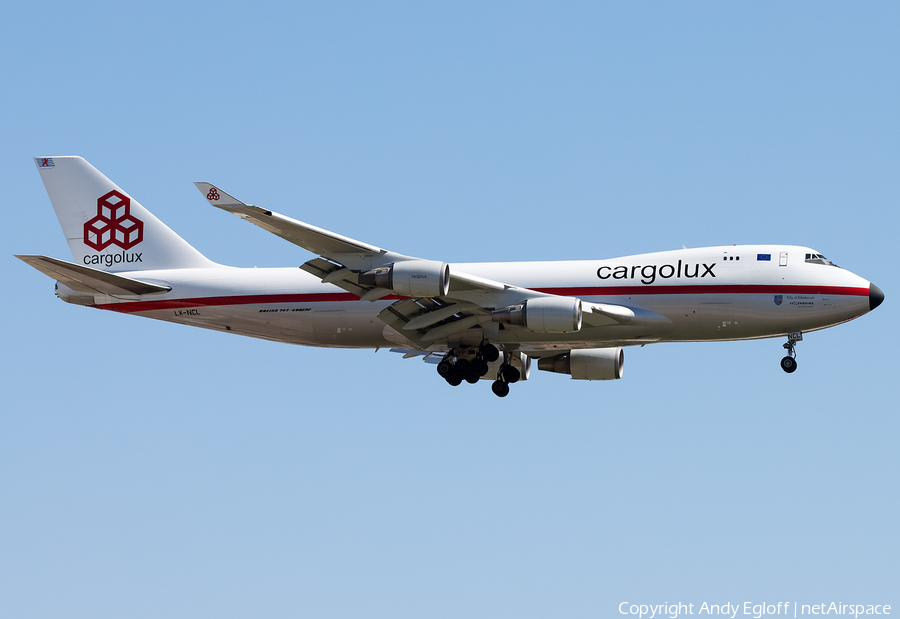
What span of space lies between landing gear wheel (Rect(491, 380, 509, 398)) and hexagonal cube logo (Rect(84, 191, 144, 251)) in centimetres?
1608

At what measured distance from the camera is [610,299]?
3988 centimetres

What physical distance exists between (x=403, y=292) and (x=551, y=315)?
5168mm

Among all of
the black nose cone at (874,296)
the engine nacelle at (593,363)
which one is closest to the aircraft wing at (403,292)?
the engine nacelle at (593,363)

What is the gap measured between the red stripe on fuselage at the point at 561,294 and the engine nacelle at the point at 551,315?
255 cm

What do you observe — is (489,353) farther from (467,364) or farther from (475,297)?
(475,297)

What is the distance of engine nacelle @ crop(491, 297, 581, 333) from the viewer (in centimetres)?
3728

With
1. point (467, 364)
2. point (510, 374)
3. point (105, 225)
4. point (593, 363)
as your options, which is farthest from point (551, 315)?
point (105, 225)

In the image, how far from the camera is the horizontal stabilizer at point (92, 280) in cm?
3972

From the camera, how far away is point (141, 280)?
44469 mm

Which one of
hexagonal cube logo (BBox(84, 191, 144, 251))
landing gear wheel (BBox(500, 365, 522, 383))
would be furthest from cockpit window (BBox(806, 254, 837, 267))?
hexagonal cube logo (BBox(84, 191, 144, 251))

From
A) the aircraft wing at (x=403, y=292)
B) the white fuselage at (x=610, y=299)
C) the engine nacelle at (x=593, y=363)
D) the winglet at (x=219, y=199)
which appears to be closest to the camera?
the winglet at (x=219, y=199)

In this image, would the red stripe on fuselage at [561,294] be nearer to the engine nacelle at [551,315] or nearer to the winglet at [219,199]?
the engine nacelle at [551,315]

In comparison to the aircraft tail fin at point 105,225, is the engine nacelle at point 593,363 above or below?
below

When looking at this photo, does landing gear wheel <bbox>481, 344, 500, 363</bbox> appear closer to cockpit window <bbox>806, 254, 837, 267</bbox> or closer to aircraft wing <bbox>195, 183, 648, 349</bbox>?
aircraft wing <bbox>195, 183, 648, 349</bbox>
